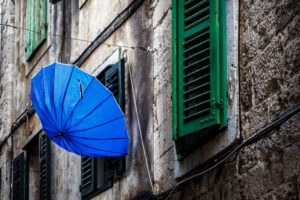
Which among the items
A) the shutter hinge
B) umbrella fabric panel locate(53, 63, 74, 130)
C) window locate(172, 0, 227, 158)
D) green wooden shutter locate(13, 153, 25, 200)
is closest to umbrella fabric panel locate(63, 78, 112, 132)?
umbrella fabric panel locate(53, 63, 74, 130)

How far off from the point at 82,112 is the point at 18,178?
531 centimetres

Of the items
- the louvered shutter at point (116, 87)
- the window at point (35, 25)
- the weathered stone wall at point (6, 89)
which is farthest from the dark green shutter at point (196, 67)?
the weathered stone wall at point (6, 89)

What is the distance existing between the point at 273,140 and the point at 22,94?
868 centimetres

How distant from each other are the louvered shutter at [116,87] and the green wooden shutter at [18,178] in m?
4.08

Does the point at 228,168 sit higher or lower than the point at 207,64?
lower

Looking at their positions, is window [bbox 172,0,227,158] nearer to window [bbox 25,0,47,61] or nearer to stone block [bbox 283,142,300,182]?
stone block [bbox 283,142,300,182]

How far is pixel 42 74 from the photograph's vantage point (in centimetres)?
902

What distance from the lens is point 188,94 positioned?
25.1 feet

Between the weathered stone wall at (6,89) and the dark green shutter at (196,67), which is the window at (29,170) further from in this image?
the dark green shutter at (196,67)

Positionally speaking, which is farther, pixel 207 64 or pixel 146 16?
pixel 146 16

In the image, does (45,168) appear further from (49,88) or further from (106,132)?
(106,132)

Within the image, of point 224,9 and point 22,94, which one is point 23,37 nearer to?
point 22,94

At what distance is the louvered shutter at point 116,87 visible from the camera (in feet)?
30.8

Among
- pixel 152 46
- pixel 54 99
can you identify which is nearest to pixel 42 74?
pixel 54 99
